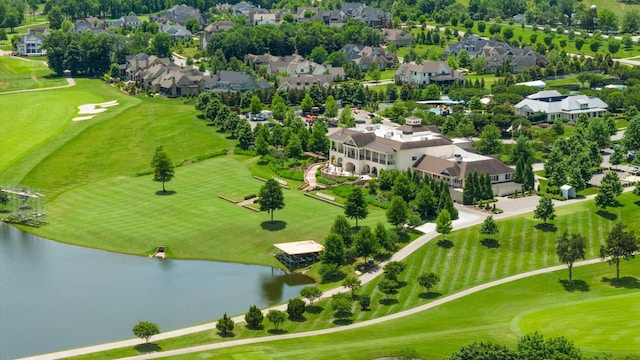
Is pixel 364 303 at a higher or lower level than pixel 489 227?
lower

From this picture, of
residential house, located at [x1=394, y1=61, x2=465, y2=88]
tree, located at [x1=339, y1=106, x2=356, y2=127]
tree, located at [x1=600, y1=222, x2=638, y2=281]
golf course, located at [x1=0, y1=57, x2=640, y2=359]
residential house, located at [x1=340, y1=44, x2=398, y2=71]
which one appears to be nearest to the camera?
golf course, located at [x1=0, y1=57, x2=640, y2=359]

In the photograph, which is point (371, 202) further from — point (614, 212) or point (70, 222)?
point (70, 222)

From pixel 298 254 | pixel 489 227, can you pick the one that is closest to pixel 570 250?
pixel 489 227

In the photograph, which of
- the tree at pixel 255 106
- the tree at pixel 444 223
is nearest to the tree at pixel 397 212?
the tree at pixel 444 223

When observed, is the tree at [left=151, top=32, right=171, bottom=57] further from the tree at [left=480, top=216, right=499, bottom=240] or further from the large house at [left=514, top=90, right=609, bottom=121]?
the tree at [left=480, top=216, right=499, bottom=240]

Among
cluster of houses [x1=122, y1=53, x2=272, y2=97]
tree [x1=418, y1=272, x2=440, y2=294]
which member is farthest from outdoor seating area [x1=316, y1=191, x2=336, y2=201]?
cluster of houses [x1=122, y1=53, x2=272, y2=97]

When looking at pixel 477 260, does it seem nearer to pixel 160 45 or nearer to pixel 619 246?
pixel 619 246

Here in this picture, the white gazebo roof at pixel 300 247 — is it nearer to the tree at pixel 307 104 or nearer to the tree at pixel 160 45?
the tree at pixel 307 104
